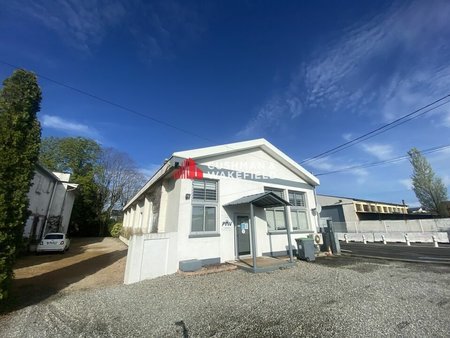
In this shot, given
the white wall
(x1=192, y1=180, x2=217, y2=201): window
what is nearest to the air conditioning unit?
the white wall

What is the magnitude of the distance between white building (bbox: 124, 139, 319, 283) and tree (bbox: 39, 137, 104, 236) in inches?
853

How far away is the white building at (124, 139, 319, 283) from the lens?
7.47 metres

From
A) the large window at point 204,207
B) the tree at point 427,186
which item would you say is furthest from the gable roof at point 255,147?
the tree at point 427,186

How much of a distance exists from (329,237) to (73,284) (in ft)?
40.2

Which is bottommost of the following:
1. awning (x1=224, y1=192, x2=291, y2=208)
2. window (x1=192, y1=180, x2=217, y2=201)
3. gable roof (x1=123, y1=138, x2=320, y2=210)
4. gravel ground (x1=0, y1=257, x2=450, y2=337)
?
gravel ground (x1=0, y1=257, x2=450, y2=337)

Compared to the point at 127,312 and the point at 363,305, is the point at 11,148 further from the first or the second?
the point at 363,305

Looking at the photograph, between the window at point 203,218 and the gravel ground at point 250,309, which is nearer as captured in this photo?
the gravel ground at point 250,309

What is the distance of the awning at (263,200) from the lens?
805 cm

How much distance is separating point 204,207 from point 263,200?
2621mm

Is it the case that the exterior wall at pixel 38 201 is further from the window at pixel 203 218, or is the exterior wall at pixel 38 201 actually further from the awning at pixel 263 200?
the awning at pixel 263 200

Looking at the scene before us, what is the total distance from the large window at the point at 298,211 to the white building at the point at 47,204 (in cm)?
1587

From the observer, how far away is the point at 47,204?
55.4ft

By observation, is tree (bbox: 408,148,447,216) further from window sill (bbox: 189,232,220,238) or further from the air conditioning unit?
window sill (bbox: 189,232,220,238)

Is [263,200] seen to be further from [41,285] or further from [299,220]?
[41,285]
